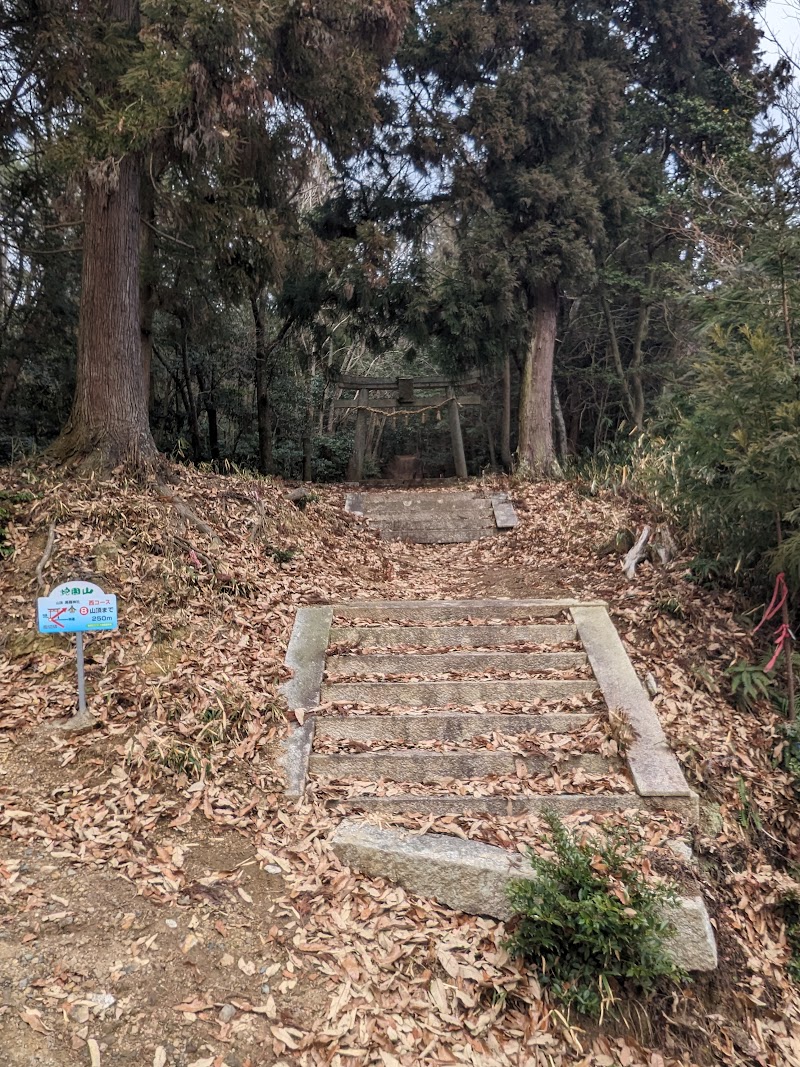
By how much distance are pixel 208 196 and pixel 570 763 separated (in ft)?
20.4

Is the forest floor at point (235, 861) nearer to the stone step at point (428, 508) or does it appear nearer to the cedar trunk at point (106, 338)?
the cedar trunk at point (106, 338)

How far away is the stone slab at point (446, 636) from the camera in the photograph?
5.18 metres

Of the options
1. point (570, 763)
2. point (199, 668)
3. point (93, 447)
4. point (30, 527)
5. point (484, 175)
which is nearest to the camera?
point (570, 763)

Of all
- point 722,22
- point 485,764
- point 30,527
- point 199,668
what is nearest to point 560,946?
point 485,764

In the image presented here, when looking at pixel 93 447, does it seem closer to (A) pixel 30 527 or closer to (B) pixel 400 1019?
(A) pixel 30 527

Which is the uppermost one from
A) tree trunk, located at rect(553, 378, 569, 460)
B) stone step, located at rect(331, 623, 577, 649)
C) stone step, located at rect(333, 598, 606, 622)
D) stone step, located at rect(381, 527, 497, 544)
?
tree trunk, located at rect(553, 378, 569, 460)

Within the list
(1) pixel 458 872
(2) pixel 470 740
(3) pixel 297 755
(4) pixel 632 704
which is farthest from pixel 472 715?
(1) pixel 458 872

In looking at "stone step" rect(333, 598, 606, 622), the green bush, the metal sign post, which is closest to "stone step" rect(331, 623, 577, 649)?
"stone step" rect(333, 598, 606, 622)

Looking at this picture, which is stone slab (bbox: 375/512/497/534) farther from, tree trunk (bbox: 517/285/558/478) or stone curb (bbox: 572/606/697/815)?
stone curb (bbox: 572/606/697/815)

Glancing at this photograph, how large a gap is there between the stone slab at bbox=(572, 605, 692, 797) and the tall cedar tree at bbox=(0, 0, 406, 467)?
13.1 feet

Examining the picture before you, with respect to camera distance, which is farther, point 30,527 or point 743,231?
point 743,231

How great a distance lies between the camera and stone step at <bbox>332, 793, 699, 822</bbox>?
3.58 metres

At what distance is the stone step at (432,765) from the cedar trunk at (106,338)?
11.4ft

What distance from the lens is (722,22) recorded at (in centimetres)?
1220
